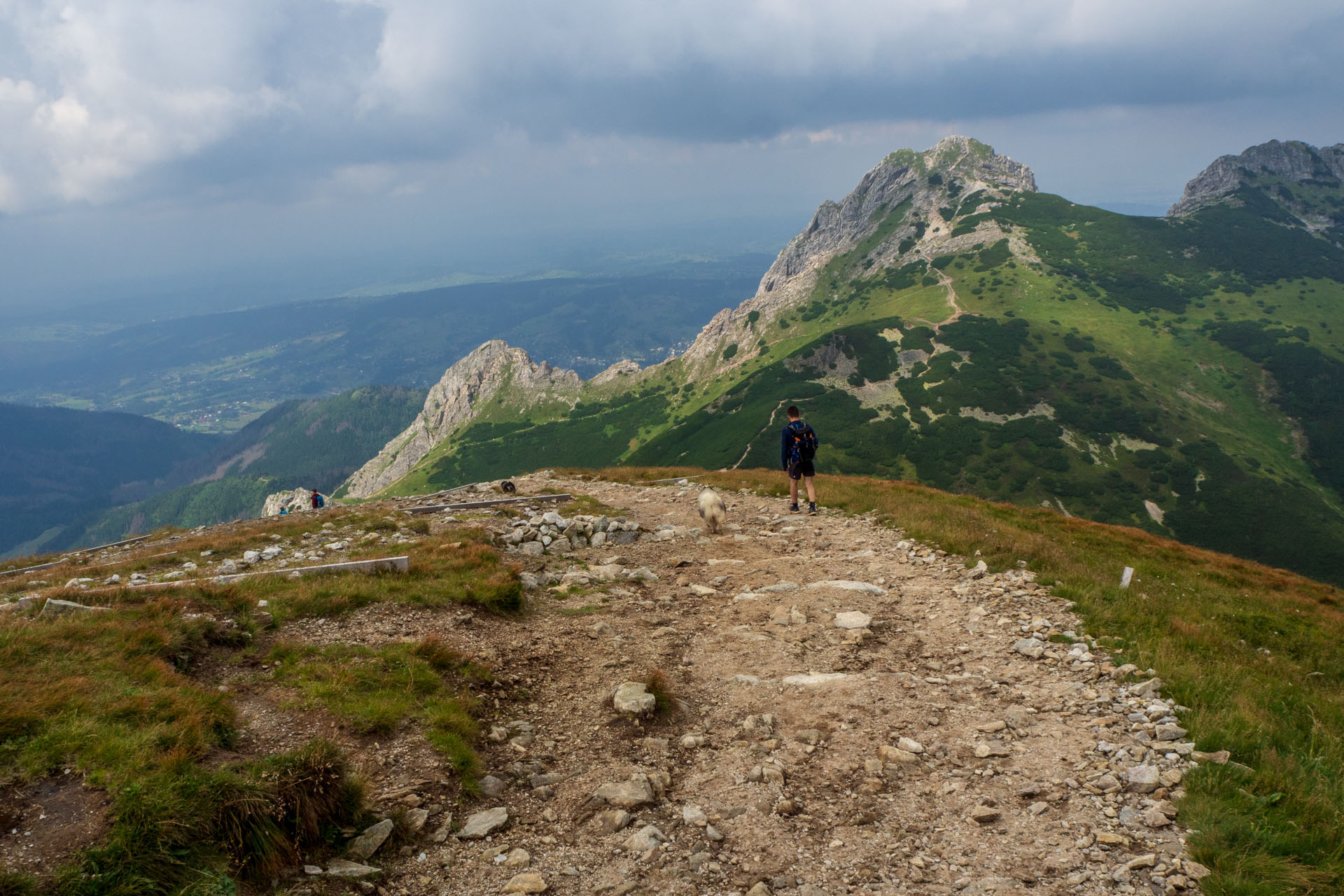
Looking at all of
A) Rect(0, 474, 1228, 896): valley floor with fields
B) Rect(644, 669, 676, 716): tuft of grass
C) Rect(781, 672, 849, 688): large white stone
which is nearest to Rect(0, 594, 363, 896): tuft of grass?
Rect(0, 474, 1228, 896): valley floor with fields

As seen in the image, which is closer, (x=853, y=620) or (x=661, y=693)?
(x=661, y=693)

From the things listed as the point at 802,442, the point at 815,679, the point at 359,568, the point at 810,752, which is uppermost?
the point at 802,442

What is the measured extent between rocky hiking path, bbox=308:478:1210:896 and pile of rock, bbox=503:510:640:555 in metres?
3.86

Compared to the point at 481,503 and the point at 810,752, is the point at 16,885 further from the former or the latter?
the point at 481,503

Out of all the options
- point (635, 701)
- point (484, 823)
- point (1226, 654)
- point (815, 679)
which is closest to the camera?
point (484, 823)

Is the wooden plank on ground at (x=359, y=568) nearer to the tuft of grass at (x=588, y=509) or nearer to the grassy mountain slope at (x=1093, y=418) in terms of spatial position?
the tuft of grass at (x=588, y=509)

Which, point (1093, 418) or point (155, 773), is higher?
point (155, 773)

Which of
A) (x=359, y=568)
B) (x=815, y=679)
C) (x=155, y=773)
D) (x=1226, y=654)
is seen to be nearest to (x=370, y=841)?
(x=155, y=773)

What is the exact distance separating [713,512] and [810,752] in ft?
40.9

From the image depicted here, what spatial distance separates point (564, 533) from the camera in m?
19.3

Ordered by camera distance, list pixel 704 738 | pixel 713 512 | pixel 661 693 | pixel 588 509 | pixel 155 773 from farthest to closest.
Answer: pixel 588 509 → pixel 713 512 → pixel 661 693 → pixel 704 738 → pixel 155 773

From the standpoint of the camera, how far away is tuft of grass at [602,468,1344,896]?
18.7ft

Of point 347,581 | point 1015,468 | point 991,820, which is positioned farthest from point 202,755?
point 1015,468

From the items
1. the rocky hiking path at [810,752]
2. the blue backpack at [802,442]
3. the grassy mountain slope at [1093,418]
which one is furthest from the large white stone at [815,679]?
the grassy mountain slope at [1093,418]
